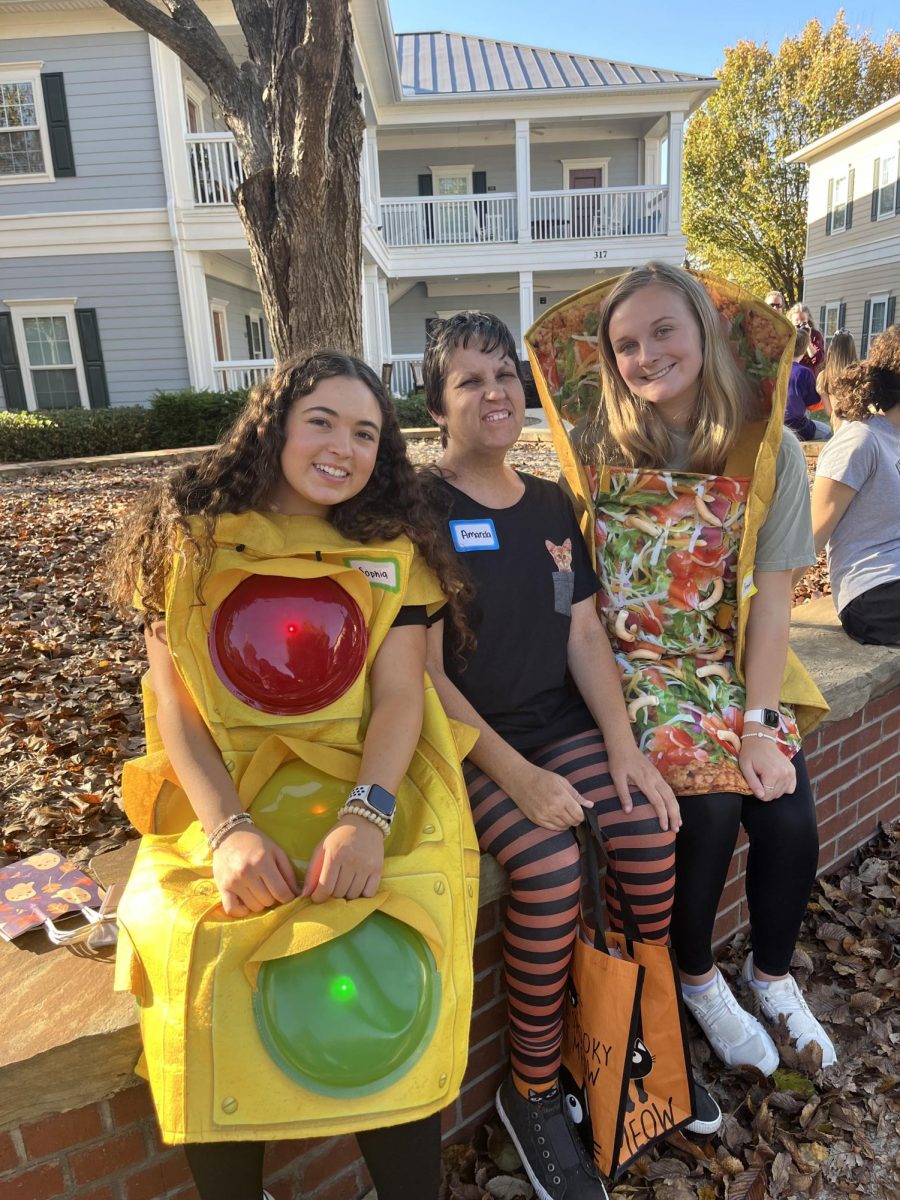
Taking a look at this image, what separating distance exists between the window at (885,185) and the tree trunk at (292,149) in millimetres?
22511

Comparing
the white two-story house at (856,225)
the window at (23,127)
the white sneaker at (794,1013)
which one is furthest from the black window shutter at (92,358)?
the white two-story house at (856,225)

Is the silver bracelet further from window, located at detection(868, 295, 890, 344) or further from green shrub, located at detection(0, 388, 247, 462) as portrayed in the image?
window, located at detection(868, 295, 890, 344)

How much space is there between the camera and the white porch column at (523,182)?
17.4 metres

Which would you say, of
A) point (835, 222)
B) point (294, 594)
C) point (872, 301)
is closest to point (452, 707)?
point (294, 594)

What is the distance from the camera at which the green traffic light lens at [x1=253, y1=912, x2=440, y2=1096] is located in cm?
133

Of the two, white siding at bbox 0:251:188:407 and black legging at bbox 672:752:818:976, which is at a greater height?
white siding at bbox 0:251:188:407

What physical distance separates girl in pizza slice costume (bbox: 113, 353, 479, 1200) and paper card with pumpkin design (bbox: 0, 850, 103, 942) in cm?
23

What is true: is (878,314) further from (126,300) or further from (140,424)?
(140,424)

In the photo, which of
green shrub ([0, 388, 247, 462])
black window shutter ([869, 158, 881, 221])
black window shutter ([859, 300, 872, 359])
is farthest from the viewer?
black window shutter ([859, 300, 872, 359])

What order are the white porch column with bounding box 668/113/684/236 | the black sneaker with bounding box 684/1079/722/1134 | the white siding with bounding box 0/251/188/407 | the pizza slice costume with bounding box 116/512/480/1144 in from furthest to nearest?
the white porch column with bounding box 668/113/684/236 < the white siding with bounding box 0/251/188/407 < the black sneaker with bounding box 684/1079/722/1134 < the pizza slice costume with bounding box 116/512/480/1144

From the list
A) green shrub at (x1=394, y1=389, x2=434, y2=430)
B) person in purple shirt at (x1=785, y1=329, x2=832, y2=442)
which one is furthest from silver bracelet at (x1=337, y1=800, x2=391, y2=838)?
green shrub at (x1=394, y1=389, x2=434, y2=430)

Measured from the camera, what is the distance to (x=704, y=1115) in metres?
1.88

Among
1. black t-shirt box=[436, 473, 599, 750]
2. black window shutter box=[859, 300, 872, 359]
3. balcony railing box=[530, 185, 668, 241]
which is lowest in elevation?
black t-shirt box=[436, 473, 599, 750]

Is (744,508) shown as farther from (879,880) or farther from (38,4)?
(38,4)
